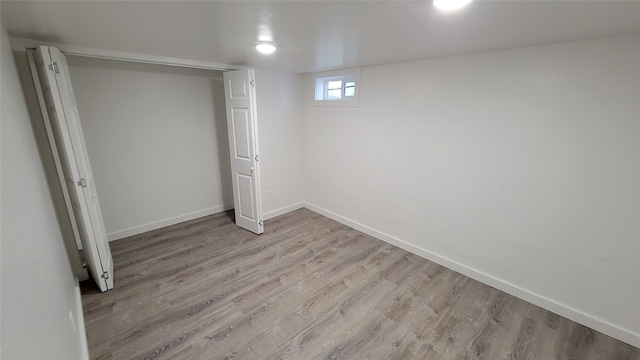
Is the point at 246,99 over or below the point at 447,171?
over

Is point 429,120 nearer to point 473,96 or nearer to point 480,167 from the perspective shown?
point 473,96

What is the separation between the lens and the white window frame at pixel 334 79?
323 centimetres

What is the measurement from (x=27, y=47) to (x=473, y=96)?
145 inches

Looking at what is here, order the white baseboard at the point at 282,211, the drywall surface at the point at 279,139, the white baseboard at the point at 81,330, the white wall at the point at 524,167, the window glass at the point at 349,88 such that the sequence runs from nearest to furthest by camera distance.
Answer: the white baseboard at the point at 81,330 → the white wall at the point at 524,167 → the window glass at the point at 349,88 → the drywall surface at the point at 279,139 → the white baseboard at the point at 282,211

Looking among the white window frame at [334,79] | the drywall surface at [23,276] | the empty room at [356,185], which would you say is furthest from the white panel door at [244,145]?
the drywall surface at [23,276]

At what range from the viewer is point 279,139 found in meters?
3.88

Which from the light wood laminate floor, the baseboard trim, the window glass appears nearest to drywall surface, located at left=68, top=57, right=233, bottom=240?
the light wood laminate floor

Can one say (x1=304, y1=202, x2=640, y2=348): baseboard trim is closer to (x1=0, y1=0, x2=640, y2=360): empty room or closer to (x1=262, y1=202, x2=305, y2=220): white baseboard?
(x1=0, y1=0, x2=640, y2=360): empty room

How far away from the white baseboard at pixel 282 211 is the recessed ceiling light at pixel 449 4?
11.0 feet

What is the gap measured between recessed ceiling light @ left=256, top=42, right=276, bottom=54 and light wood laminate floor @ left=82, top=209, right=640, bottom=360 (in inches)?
84.9

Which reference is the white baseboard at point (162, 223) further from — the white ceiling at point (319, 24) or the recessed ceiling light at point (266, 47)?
the recessed ceiling light at point (266, 47)

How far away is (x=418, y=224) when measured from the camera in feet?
9.84

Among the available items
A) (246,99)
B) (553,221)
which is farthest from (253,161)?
(553,221)

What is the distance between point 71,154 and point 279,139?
7.67 ft
